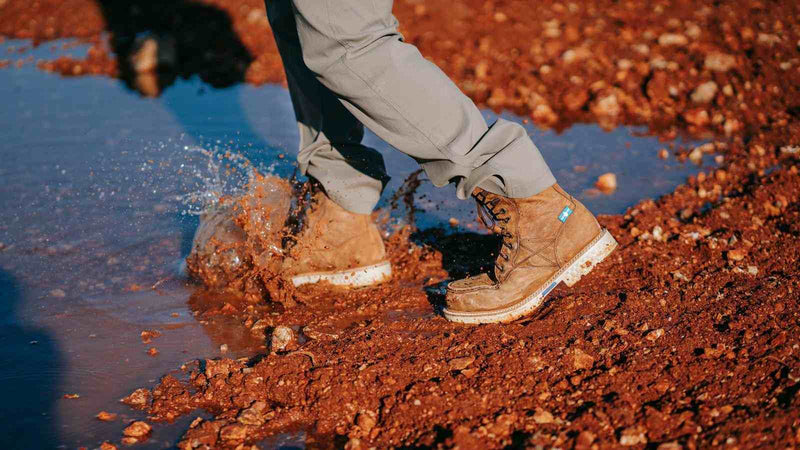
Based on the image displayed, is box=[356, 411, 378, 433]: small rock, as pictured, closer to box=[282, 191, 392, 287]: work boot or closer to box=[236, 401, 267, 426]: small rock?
box=[236, 401, 267, 426]: small rock

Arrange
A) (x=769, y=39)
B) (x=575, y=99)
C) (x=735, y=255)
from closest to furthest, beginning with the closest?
(x=735, y=255) < (x=575, y=99) < (x=769, y=39)

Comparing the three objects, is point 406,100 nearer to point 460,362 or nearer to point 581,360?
point 460,362

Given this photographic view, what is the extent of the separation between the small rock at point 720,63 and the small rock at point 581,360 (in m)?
3.38

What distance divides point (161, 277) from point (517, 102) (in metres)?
2.70

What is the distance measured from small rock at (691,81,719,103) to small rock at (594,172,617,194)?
1.26 m

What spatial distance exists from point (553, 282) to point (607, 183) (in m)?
1.37

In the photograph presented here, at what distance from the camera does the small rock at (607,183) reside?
3654 millimetres

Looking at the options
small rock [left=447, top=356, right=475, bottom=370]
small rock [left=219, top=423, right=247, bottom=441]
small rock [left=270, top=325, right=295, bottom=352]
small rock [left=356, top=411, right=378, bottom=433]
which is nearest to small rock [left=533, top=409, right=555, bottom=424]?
small rock [left=447, top=356, right=475, bottom=370]

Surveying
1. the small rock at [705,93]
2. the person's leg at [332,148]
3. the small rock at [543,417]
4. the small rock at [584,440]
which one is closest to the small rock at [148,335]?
the person's leg at [332,148]

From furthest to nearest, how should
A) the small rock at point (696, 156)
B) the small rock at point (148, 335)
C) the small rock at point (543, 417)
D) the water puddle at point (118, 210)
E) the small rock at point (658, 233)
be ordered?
the small rock at point (696, 156), the small rock at point (658, 233), the small rock at point (148, 335), the water puddle at point (118, 210), the small rock at point (543, 417)

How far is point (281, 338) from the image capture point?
239 centimetres

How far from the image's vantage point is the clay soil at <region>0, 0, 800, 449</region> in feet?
6.18

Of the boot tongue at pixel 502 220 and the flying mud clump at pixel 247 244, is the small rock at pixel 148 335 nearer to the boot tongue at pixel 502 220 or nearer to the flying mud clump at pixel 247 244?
the flying mud clump at pixel 247 244

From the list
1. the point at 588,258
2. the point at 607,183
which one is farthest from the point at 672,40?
the point at 588,258
